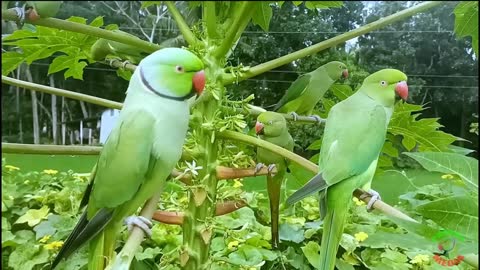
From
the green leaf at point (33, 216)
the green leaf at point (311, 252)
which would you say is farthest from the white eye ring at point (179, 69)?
the green leaf at point (33, 216)

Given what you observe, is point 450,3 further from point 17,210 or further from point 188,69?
point 17,210

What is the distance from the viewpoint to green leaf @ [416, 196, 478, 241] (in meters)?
0.35

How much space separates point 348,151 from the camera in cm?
49

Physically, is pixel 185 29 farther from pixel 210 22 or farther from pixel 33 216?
pixel 33 216

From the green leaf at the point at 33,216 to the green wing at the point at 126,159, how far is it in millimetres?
647

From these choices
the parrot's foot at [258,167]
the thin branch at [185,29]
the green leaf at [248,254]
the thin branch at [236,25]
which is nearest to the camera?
the thin branch at [236,25]

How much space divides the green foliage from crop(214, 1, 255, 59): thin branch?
0.65ft

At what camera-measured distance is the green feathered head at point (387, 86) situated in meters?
0.53

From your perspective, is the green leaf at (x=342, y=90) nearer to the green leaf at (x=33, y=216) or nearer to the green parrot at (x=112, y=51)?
the green parrot at (x=112, y=51)

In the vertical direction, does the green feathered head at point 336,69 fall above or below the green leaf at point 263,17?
below

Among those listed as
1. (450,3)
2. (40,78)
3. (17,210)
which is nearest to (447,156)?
(450,3)

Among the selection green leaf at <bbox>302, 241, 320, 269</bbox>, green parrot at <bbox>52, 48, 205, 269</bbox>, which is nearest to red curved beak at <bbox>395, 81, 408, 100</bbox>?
green parrot at <bbox>52, 48, 205, 269</bbox>

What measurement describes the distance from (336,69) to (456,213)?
279 millimetres

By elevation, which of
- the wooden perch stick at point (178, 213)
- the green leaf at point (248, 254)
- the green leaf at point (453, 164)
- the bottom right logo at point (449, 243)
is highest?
the green leaf at point (453, 164)
